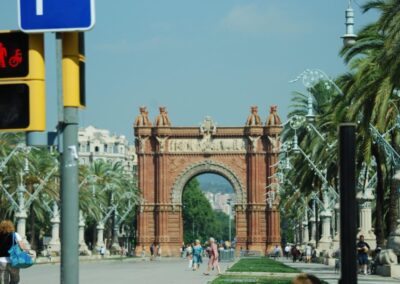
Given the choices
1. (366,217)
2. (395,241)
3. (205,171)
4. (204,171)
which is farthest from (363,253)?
(205,171)

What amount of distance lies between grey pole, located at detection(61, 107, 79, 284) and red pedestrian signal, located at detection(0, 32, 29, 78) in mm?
445

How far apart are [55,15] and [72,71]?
0.47 m

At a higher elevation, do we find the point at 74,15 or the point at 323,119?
the point at 323,119

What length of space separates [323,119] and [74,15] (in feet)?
169

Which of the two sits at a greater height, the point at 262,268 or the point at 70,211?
the point at 70,211

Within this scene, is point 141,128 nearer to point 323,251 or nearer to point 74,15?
point 323,251

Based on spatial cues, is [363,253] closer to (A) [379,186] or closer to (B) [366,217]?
(A) [379,186]

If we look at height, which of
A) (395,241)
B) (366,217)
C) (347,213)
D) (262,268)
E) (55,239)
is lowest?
(262,268)

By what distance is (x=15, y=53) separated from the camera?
7.97m

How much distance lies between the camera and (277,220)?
11625 centimetres

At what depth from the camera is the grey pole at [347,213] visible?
21.1 ft

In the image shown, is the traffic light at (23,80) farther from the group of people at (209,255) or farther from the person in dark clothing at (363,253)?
the group of people at (209,255)

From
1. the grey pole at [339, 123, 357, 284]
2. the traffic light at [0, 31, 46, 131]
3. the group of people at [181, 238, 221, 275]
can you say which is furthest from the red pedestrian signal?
the group of people at [181, 238, 221, 275]

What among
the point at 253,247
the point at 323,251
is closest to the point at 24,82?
the point at 323,251
